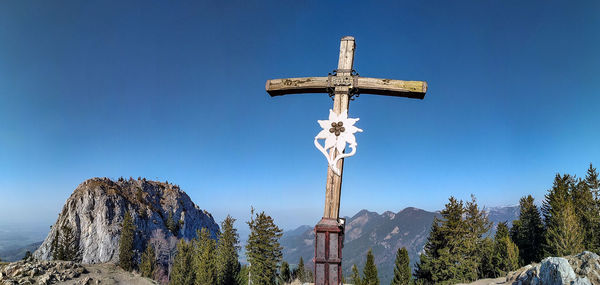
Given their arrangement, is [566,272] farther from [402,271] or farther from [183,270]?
[183,270]

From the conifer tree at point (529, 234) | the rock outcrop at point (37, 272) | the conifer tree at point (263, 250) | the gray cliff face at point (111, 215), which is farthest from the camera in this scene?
the gray cliff face at point (111, 215)

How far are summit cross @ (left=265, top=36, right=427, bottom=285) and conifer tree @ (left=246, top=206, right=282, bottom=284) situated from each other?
104ft

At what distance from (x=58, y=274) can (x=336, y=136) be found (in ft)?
116

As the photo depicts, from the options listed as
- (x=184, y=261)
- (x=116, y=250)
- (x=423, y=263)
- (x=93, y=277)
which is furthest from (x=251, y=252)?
(x=116, y=250)

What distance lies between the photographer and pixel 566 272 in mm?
14070

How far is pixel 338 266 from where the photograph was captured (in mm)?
3736

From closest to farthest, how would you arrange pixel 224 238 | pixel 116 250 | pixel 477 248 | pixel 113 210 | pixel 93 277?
pixel 93 277
pixel 477 248
pixel 224 238
pixel 116 250
pixel 113 210

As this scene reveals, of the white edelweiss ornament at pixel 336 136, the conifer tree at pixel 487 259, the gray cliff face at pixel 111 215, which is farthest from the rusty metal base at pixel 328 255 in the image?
the gray cliff face at pixel 111 215

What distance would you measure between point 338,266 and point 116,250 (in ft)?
256

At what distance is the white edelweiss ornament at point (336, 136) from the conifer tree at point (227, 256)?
126ft

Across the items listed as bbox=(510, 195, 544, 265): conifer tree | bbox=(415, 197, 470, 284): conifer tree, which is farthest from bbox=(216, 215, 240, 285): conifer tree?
bbox=(510, 195, 544, 265): conifer tree

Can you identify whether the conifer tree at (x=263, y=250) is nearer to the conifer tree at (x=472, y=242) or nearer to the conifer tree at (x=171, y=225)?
the conifer tree at (x=472, y=242)

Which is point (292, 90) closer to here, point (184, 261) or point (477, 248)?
point (184, 261)

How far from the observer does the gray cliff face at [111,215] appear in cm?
6412
